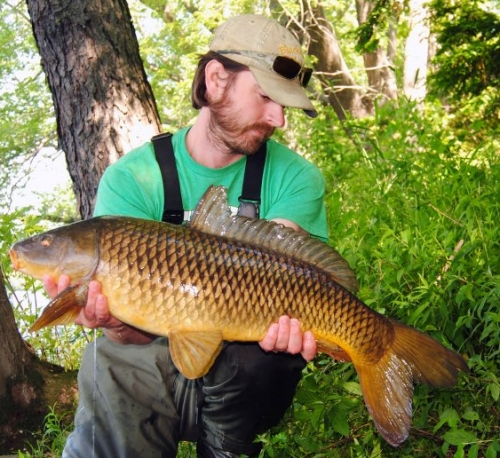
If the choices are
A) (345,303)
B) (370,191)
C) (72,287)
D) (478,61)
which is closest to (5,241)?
(370,191)

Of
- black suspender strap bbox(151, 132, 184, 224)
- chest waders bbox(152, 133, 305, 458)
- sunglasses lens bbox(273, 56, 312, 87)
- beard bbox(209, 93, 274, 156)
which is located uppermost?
sunglasses lens bbox(273, 56, 312, 87)

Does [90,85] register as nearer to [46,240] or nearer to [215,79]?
[215,79]

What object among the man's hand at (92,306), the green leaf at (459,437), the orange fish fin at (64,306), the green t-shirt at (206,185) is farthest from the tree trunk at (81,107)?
the green leaf at (459,437)

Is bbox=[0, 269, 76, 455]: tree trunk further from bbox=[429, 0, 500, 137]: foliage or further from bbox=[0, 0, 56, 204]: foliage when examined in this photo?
bbox=[0, 0, 56, 204]: foliage

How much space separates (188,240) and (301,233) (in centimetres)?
37

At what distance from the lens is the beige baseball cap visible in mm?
2495

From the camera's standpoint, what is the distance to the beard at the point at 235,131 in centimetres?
254

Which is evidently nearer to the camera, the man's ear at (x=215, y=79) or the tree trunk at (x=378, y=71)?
the man's ear at (x=215, y=79)

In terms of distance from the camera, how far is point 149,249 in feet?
6.33

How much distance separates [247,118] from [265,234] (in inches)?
23.5

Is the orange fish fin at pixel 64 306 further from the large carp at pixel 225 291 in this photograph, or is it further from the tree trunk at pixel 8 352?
the tree trunk at pixel 8 352

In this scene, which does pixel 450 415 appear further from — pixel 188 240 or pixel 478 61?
pixel 478 61

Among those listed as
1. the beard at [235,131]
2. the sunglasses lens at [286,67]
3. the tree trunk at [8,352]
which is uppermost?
the sunglasses lens at [286,67]

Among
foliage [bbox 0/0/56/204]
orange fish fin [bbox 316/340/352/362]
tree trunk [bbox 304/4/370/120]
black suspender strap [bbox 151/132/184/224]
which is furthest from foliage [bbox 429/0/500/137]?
foliage [bbox 0/0/56/204]
